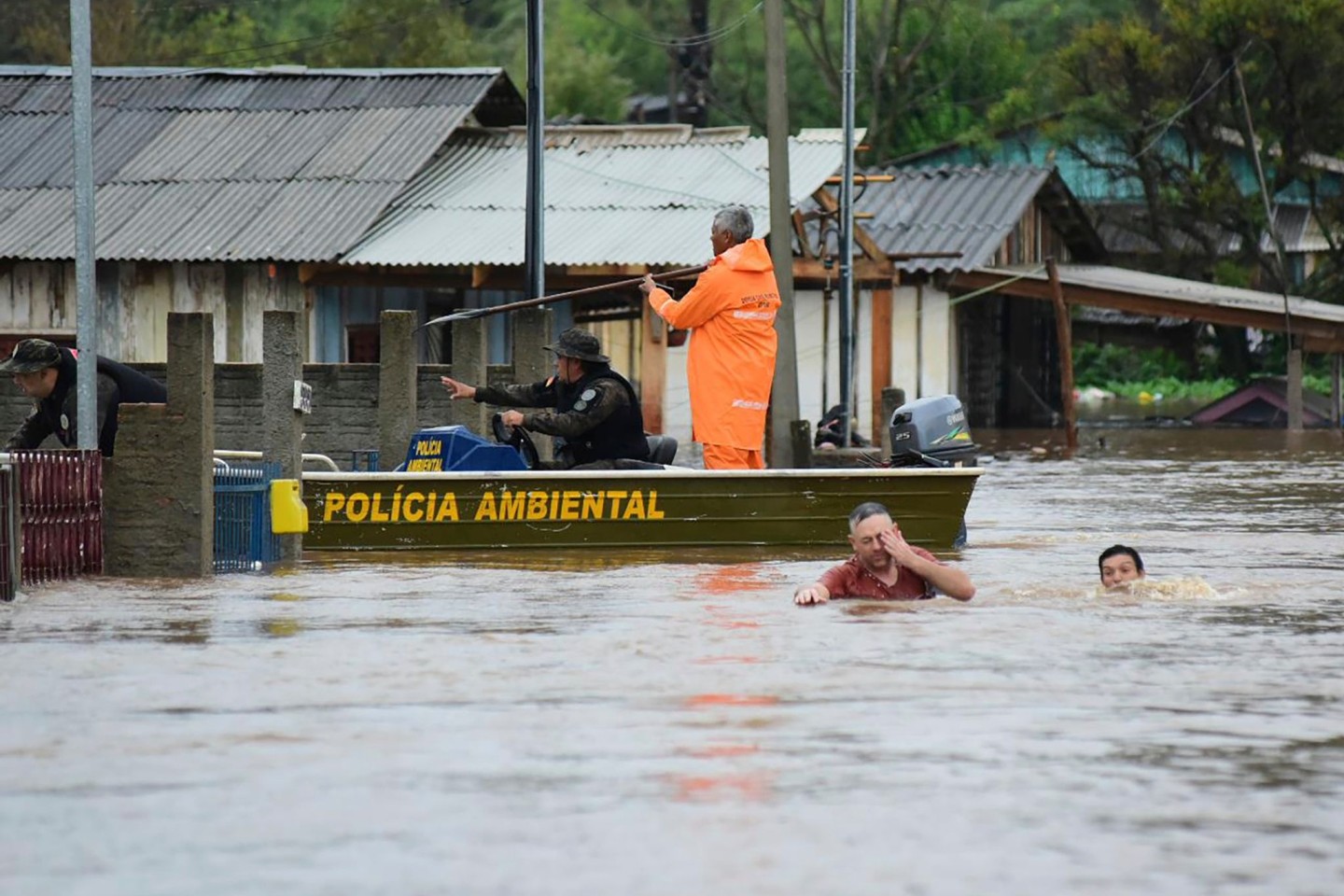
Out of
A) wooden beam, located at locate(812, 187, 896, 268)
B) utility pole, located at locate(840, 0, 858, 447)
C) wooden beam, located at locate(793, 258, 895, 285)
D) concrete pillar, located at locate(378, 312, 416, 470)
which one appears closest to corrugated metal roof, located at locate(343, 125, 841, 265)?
utility pole, located at locate(840, 0, 858, 447)

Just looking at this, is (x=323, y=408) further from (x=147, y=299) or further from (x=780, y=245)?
(x=147, y=299)

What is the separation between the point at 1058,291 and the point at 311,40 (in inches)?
1071

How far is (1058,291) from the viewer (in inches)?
1404

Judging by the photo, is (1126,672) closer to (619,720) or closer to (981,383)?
(619,720)

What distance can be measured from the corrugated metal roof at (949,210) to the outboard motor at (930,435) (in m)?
20.0

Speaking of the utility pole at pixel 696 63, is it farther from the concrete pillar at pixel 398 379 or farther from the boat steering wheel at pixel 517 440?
the boat steering wheel at pixel 517 440

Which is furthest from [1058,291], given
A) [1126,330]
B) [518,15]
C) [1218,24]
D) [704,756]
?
[518,15]

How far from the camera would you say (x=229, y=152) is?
1169 inches

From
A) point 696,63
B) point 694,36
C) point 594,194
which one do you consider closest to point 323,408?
point 594,194

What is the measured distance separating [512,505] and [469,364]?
4.29 metres

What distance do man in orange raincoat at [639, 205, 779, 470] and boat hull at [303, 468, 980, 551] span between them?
0.42m

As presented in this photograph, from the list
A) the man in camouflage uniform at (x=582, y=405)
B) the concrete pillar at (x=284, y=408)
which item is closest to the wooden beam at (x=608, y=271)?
the man in camouflage uniform at (x=582, y=405)

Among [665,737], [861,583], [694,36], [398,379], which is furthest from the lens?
[694,36]

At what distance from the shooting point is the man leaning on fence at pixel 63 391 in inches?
547
